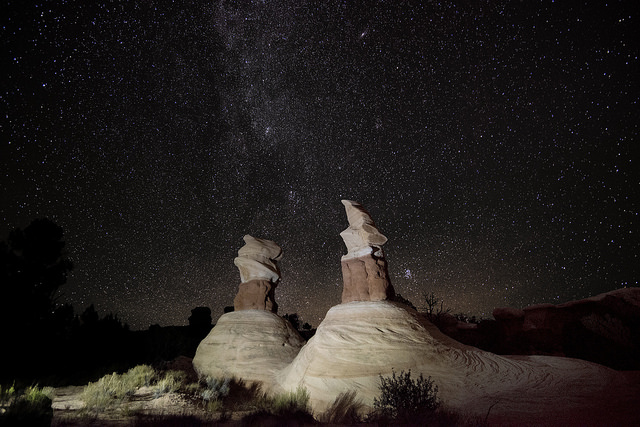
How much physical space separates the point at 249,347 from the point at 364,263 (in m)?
6.98

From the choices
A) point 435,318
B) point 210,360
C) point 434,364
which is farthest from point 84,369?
point 435,318

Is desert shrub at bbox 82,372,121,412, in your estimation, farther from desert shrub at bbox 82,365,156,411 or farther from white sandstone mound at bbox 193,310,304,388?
white sandstone mound at bbox 193,310,304,388

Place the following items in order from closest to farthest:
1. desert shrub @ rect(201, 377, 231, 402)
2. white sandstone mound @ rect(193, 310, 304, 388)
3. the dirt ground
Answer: the dirt ground < desert shrub @ rect(201, 377, 231, 402) < white sandstone mound @ rect(193, 310, 304, 388)

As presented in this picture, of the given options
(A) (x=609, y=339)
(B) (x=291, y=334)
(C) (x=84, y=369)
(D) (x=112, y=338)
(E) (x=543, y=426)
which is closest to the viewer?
(E) (x=543, y=426)

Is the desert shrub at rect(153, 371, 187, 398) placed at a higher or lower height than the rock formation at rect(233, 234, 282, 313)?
lower

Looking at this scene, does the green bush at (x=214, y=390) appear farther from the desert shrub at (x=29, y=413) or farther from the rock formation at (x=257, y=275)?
the desert shrub at (x=29, y=413)

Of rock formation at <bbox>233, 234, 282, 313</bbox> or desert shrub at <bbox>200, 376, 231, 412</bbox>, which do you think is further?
rock formation at <bbox>233, 234, 282, 313</bbox>

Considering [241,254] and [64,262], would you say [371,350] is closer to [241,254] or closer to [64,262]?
[241,254]

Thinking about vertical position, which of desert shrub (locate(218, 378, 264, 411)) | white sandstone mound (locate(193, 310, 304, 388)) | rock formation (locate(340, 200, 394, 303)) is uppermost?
rock formation (locate(340, 200, 394, 303))

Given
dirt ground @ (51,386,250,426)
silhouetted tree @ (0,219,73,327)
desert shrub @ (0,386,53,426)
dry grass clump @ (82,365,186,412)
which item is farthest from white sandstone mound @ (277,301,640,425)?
silhouetted tree @ (0,219,73,327)

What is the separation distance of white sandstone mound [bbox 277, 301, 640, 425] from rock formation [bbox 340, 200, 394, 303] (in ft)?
2.32

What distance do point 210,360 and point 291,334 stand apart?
413 cm

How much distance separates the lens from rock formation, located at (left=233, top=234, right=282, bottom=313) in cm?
1833

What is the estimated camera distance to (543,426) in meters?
7.03
